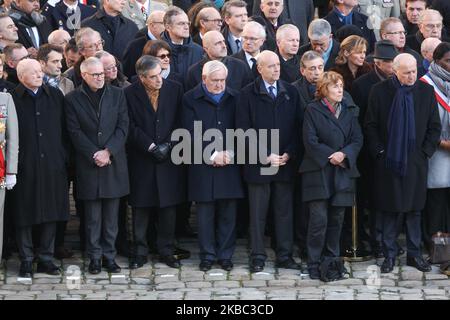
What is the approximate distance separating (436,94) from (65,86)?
13.0ft

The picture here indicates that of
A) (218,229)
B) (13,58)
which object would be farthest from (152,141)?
(13,58)

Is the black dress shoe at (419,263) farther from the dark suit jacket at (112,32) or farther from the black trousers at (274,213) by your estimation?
the dark suit jacket at (112,32)

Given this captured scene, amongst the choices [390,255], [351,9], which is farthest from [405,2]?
[390,255]

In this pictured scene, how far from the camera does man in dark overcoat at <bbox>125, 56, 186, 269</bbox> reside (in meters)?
14.4

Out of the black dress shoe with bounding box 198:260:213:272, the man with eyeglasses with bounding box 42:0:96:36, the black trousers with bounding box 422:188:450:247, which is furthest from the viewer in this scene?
the man with eyeglasses with bounding box 42:0:96:36

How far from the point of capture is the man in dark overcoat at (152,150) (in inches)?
567

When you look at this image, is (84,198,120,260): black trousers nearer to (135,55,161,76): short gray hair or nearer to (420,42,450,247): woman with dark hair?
(135,55,161,76): short gray hair

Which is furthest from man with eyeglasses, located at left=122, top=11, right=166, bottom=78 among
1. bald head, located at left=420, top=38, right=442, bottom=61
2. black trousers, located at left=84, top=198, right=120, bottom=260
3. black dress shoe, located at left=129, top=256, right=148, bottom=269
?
bald head, located at left=420, top=38, right=442, bottom=61

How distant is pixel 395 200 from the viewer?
1428 centimetres

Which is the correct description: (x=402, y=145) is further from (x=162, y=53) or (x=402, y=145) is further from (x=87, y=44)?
(x=87, y=44)

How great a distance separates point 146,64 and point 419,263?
351 centimetres

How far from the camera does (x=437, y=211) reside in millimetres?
14781

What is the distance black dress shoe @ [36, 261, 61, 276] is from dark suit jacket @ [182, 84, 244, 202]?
1.61 meters

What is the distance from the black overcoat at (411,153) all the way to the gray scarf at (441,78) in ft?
1.00
